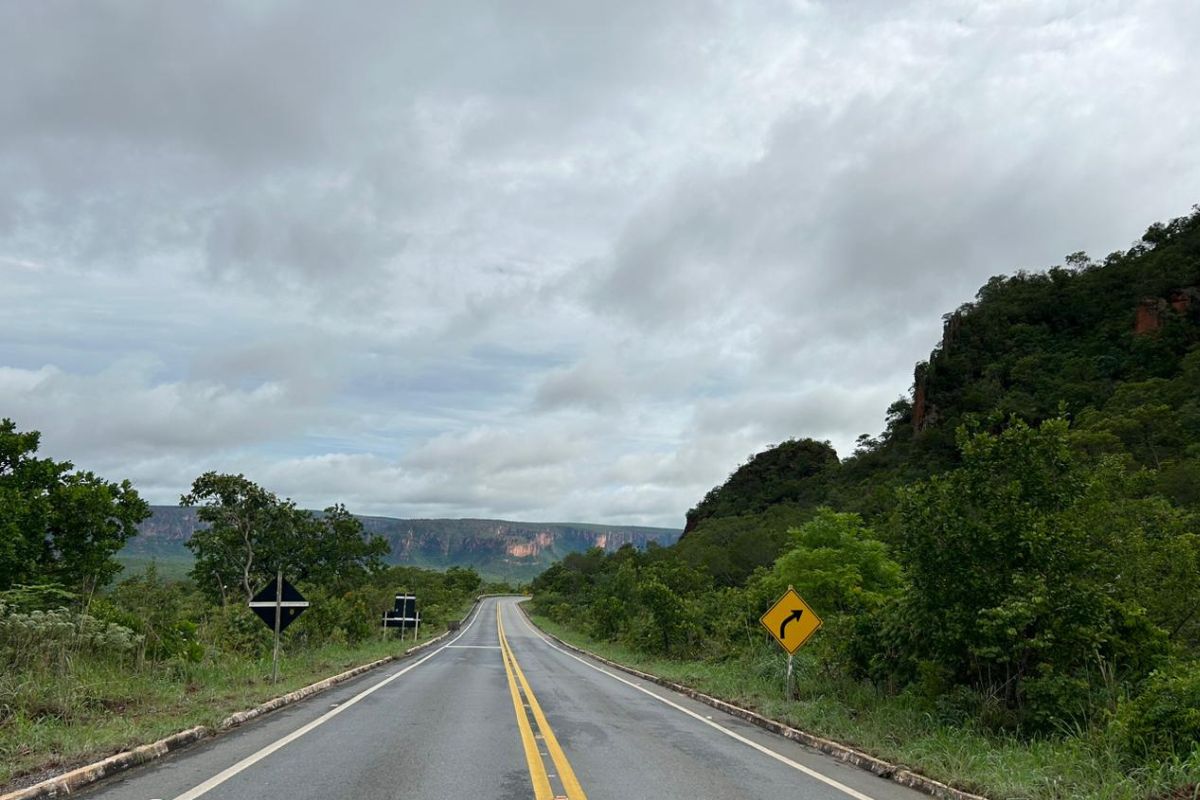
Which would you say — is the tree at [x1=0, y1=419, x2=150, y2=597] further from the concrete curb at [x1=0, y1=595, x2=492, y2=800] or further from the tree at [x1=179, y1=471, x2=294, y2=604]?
the concrete curb at [x1=0, y1=595, x2=492, y2=800]

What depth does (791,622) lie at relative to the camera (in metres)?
14.3

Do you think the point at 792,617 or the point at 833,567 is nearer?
the point at 792,617

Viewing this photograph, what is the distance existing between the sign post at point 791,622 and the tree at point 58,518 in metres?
24.5

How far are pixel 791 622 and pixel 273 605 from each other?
34.6 feet

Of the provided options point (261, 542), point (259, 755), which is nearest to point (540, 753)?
point (259, 755)

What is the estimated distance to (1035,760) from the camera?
8.36m

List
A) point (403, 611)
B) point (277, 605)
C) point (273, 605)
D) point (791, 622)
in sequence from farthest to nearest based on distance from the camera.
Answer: point (403, 611)
point (273, 605)
point (277, 605)
point (791, 622)

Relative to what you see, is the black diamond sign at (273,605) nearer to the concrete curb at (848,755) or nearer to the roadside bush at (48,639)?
the roadside bush at (48,639)

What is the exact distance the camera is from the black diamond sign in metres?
15.4

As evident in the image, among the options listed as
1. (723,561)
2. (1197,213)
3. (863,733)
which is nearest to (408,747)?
(863,733)

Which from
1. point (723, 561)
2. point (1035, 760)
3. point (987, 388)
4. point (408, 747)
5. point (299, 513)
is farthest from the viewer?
point (987, 388)

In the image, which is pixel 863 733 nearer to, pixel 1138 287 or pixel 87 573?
pixel 87 573

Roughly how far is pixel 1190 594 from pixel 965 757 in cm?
615

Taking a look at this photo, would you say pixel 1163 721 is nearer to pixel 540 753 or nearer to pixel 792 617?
pixel 540 753
